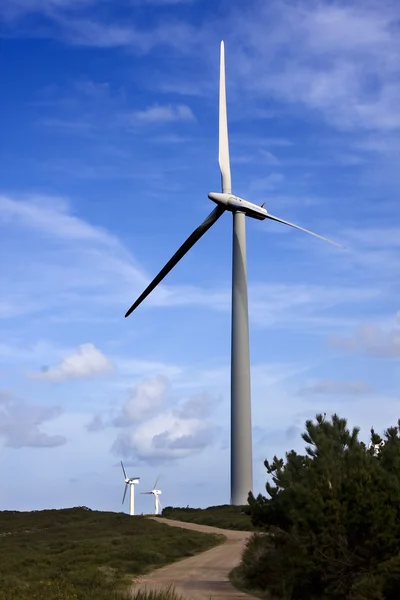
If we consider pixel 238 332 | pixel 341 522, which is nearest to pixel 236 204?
pixel 238 332

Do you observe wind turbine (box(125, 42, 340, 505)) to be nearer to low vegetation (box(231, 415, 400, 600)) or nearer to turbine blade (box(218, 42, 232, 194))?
turbine blade (box(218, 42, 232, 194))

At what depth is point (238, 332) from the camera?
6294 centimetres

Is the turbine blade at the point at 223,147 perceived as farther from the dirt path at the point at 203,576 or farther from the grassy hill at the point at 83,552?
the dirt path at the point at 203,576

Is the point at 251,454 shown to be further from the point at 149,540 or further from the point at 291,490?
the point at 291,490

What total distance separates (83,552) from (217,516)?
25239 millimetres

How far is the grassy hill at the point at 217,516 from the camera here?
6320 cm

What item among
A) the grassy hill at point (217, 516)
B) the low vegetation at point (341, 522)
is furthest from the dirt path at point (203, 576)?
the grassy hill at point (217, 516)

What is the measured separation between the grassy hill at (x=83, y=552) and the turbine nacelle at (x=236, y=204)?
24.6 m

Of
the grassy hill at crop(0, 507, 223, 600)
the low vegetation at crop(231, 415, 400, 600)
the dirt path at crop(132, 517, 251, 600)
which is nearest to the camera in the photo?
the low vegetation at crop(231, 415, 400, 600)

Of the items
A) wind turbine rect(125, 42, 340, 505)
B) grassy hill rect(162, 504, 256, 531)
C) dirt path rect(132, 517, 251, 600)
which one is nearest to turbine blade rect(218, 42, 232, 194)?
wind turbine rect(125, 42, 340, 505)

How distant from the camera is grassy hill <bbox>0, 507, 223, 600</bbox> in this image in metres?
29.9

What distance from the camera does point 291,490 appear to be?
26.7 meters

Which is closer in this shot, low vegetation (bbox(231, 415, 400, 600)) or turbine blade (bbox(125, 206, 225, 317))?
low vegetation (bbox(231, 415, 400, 600))

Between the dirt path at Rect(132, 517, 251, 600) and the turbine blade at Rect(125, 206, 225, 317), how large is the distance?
20.7 m
